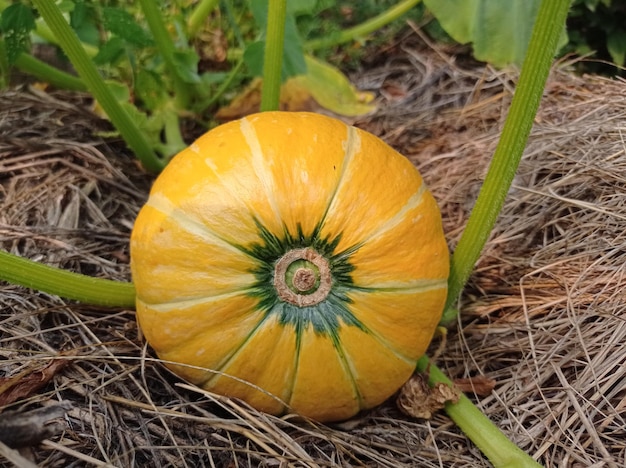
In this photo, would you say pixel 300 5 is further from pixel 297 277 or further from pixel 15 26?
pixel 297 277

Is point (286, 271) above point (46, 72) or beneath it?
beneath

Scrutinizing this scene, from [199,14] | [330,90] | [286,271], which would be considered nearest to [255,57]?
[199,14]

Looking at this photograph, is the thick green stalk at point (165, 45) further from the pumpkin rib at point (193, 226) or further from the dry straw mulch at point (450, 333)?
the pumpkin rib at point (193, 226)

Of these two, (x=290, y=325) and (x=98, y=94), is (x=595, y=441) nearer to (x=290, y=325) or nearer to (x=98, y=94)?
(x=290, y=325)

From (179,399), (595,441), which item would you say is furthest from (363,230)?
(595,441)

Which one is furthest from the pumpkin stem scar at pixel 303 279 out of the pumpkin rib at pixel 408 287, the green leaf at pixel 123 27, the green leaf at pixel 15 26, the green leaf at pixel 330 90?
the green leaf at pixel 330 90

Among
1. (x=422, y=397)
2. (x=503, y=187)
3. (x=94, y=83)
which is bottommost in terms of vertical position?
(x=422, y=397)

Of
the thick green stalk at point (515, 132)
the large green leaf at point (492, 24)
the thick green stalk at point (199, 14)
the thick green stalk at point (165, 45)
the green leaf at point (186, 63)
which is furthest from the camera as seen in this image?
the thick green stalk at point (199, 14)
